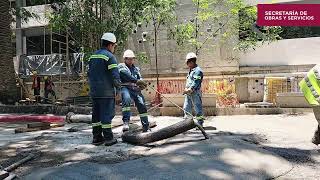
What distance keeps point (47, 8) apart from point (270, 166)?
56.7ft

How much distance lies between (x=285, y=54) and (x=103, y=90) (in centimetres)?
1098

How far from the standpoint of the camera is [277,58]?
15984 mm

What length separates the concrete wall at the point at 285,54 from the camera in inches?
610

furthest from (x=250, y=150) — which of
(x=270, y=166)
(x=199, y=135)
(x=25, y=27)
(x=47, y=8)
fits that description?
(x=25, y=27)

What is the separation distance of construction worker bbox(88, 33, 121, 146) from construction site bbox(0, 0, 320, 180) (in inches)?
4.5

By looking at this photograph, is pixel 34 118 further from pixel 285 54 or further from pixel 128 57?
pixel 285 54

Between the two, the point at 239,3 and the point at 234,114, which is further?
the point at 239,3

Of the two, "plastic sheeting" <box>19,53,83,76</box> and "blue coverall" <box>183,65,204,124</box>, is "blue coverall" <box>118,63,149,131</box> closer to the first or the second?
"blue coverall" <box>183,65,204,124</box>

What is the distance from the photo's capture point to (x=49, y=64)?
19344 mm

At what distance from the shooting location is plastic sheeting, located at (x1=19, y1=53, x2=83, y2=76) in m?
18.7

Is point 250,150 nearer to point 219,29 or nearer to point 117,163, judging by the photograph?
point 117,163

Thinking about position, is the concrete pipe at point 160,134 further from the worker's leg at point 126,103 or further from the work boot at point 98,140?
the worker's leg at point 126,103

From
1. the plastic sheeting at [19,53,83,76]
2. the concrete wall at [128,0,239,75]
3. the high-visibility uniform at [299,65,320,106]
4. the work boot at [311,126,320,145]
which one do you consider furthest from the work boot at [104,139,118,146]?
the plastic sheeting at [19,53,83,76]

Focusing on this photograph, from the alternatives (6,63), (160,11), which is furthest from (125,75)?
(6,63)
